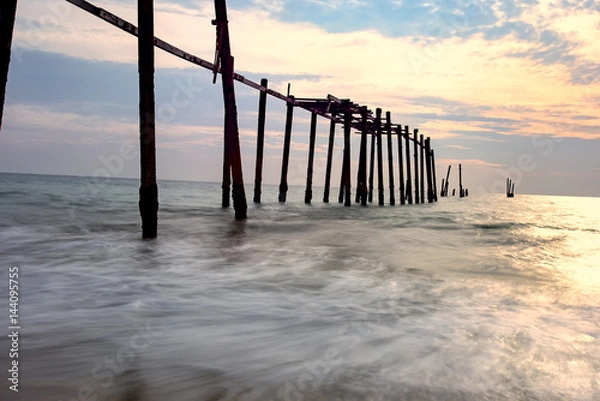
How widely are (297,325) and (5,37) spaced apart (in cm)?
474

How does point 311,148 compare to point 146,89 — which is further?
point 311,148

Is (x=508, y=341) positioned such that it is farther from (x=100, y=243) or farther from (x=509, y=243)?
(x=509, y=243)

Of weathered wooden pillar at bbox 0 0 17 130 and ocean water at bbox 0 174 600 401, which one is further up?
weathered wooden pillar at bbox 0 0 17 130

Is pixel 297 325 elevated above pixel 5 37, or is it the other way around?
pixel 5 37

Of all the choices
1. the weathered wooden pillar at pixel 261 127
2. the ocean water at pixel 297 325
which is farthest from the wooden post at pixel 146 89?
the weathered wooden pillar at pixel 261 127

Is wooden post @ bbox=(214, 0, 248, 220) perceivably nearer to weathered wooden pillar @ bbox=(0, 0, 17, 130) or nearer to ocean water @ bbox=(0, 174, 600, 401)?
ocean water @ bbox=(0, 174, 600, 401)

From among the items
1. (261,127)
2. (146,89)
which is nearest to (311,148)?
(261,127)

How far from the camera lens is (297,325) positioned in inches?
154

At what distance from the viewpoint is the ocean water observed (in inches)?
106


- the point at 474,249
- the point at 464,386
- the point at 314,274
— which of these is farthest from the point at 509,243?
the point at 464,386

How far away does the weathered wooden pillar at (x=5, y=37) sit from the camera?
5.49 metres

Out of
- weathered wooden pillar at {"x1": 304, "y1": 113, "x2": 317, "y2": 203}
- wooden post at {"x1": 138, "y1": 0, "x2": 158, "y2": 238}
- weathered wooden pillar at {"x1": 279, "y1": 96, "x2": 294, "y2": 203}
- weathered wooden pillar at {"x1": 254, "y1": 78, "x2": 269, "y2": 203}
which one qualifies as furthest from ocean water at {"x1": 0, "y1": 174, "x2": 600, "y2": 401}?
weathered wooden pillar at {"x1": 304, "y1": 113, "x2": 317, "y2": 203}

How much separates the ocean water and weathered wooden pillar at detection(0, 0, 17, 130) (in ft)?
7.39

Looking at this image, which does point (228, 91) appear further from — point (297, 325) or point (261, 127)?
point (297, 325)
